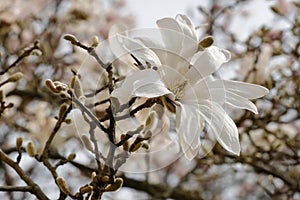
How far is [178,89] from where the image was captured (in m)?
0.80

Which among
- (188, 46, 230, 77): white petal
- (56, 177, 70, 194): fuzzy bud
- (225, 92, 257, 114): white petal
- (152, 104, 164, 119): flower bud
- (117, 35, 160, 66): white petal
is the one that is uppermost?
(117, 35, 160, 66): white petal

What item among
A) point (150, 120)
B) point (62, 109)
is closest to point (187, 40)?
point (150, 120)

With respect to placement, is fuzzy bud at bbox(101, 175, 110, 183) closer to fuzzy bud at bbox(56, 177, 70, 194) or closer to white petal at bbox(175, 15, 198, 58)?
fuzzy bud at bbox(56, 177, 70, 194)

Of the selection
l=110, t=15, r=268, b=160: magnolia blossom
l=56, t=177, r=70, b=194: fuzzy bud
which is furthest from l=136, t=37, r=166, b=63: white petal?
l=56, t=177, r=70, b=194: fuzzy bud

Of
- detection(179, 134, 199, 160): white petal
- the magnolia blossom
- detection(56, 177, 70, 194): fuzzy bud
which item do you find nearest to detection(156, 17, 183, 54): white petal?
the magnolia blossom

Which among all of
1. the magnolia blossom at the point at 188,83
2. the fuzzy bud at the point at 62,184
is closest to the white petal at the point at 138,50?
the magnolia blossom at the point at 188,83

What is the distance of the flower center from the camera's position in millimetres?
788

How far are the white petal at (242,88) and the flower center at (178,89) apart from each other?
0.04m

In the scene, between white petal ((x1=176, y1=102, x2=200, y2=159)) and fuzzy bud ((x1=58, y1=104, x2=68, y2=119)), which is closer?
white petal ((x1=176, y1=102, x2=200, y2=159))

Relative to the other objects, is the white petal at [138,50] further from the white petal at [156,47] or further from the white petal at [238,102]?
the white petal at [238,102]

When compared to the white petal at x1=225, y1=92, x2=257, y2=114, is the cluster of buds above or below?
above

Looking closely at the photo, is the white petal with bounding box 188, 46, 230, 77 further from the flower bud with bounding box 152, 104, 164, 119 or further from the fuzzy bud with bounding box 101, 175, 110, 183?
the fuzzy bud with bounding box 101, 175, 110, 183

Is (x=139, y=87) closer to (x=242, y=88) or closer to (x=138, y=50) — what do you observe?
(x=138, y=50)

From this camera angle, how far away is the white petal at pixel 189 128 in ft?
2.43
